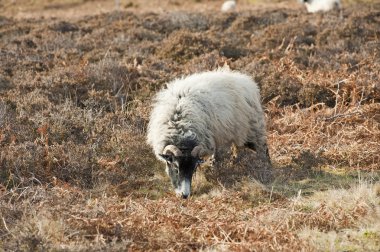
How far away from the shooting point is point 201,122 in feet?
24.7

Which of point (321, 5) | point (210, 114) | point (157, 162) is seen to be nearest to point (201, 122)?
point (210, 114)

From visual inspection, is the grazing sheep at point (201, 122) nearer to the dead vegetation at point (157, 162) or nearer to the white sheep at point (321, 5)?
the dead vegetation at point (157, 162)

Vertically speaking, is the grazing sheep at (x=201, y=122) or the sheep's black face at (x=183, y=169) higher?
the grazing sheep at (x=201, y=122)

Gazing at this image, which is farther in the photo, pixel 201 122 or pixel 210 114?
pixel 210 114

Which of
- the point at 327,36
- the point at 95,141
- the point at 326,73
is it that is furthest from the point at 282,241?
the point at 327,36

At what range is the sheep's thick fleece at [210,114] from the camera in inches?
292

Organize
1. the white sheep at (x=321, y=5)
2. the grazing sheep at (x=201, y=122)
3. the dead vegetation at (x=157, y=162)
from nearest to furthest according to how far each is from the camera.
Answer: the dead vegetation at (x=157, y=162) → the grazing sheep at (x=201, y=122) → the white sheep at (x=321, y=5)

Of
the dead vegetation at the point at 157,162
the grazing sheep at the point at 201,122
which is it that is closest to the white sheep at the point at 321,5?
the dead vegetation at the point at 157,162

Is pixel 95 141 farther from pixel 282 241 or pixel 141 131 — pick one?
pixel 282 241

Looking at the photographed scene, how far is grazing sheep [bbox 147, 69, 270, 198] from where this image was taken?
7207 millimetres

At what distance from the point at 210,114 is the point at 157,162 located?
1299mm

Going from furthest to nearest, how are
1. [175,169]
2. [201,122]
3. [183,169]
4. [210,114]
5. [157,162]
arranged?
[157,162] < [210,114] < [201,122] < [175,169] < [183,169]

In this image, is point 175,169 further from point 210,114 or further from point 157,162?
point 157,162

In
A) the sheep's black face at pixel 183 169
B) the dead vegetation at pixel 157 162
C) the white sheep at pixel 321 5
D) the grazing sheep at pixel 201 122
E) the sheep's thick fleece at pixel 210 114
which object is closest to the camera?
the dead vegetation at pixel 157 162
